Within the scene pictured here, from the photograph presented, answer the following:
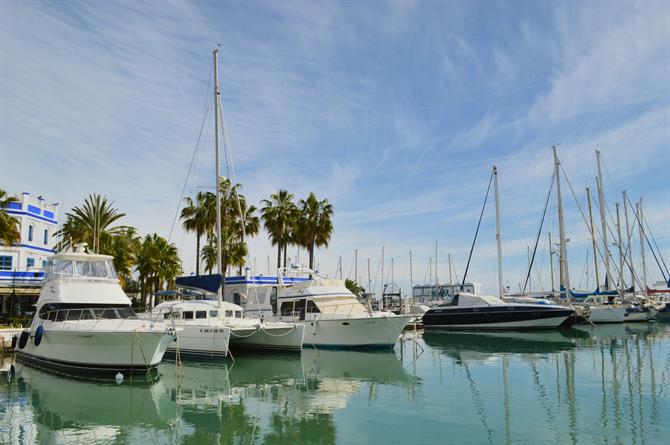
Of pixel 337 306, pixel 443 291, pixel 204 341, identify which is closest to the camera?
pixel 204 341

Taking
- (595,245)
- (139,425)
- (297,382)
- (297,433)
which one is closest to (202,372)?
(297,382)

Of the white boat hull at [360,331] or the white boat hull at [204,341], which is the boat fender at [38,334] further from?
the white boat hull at [360,331]

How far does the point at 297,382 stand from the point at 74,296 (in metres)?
10.3

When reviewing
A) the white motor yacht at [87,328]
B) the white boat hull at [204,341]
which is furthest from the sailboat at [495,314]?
the white motor yacht at [87,328]

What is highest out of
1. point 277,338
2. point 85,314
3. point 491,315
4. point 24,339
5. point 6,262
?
point 6,262

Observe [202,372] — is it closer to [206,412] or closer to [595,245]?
[206,412]

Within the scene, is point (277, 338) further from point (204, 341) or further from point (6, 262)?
point (6, 262)

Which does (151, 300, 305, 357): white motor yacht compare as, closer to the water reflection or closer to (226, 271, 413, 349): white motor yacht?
(226, 271, 413, 349): white motor yacht

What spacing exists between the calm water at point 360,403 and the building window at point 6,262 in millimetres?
20939

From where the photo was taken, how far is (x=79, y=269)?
2291 cm

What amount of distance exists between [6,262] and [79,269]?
2214cm

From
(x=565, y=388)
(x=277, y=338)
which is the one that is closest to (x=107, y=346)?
(x=277, y=338)

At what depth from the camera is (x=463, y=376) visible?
68.7 feet

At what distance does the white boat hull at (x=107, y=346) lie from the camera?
18.8 meters
